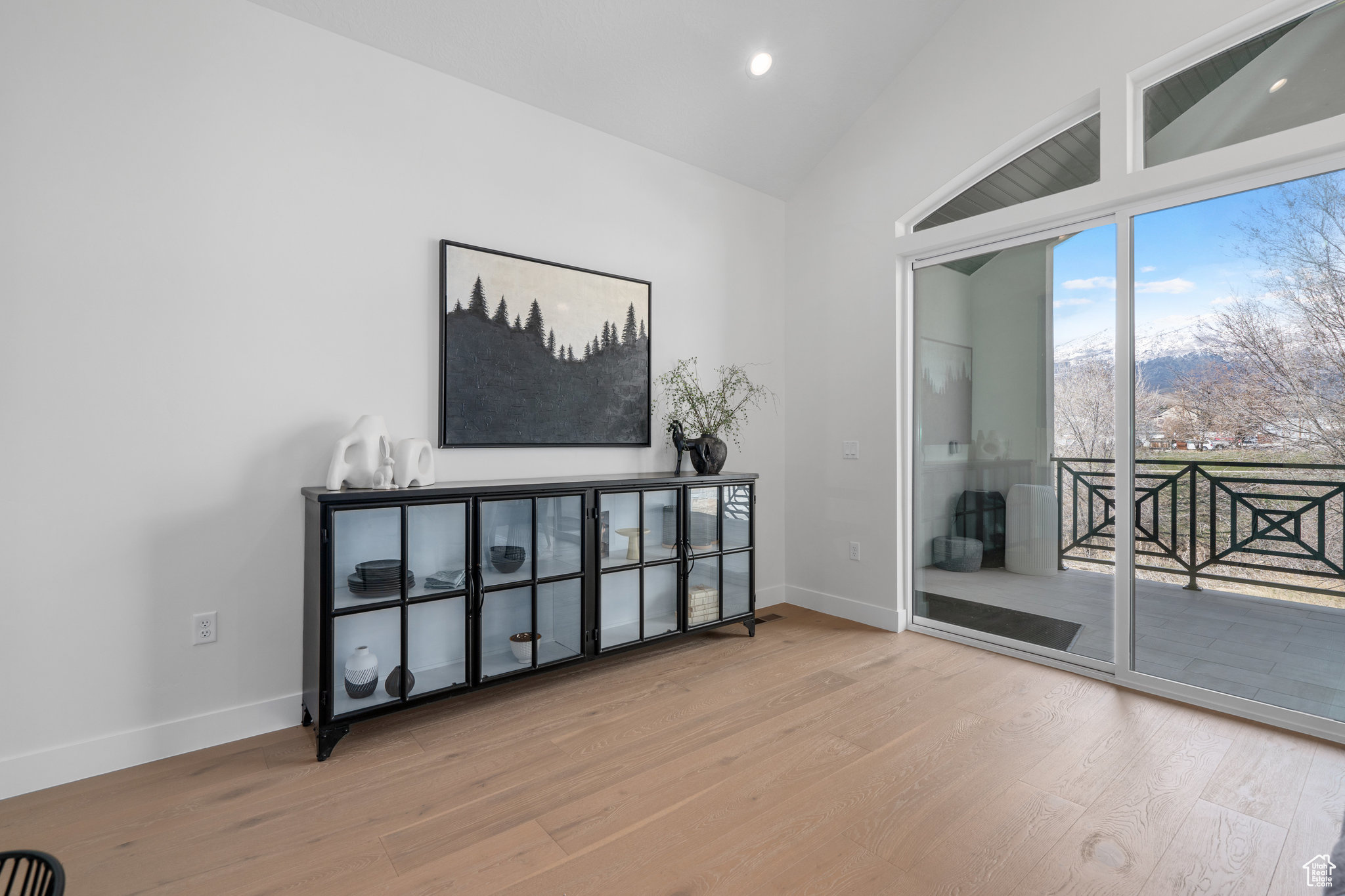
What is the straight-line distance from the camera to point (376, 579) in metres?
2.30

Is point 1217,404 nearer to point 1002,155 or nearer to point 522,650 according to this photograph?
point 1002,155

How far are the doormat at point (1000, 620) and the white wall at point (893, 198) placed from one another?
18cm

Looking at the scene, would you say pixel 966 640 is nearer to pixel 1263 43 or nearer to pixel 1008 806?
pixel 1008 806

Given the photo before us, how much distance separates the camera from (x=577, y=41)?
2848 millimetres

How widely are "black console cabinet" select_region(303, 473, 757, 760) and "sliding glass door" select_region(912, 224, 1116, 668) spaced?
1.28m

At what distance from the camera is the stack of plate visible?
227 cm

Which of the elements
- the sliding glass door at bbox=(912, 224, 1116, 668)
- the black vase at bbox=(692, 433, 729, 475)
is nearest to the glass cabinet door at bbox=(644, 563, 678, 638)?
the black vase at bbox=(692, 433, 729, 475)

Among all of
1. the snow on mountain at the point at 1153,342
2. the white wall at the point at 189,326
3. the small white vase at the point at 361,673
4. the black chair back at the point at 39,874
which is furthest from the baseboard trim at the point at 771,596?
the black chair back at the point at 39,874

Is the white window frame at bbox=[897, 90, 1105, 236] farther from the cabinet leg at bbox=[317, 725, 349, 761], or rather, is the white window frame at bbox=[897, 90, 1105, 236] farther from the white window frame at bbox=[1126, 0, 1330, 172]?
the cabinet leg at bbox=[317, 725, 349, 761]

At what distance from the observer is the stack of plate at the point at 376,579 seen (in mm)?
2270

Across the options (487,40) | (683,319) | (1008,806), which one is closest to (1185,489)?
(1008,806)

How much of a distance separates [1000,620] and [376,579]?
2994mm

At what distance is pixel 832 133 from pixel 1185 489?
8.85ft

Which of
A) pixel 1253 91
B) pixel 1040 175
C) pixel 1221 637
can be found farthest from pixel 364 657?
pixel 1253 91
